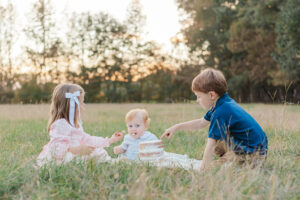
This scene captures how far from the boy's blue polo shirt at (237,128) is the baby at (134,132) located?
4.20 feet

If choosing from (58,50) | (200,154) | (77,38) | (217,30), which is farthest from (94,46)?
(200,154)

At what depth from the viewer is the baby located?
15.1ft

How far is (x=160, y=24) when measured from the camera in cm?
2669

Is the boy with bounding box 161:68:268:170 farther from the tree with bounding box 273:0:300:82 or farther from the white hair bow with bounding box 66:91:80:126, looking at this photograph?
the tree with bounding box 273:0:300:82

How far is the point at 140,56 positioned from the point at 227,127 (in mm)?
29153

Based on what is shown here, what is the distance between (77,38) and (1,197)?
2937 centimetres

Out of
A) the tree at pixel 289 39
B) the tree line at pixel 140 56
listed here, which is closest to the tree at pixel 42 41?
the tree line at pixel 140 56

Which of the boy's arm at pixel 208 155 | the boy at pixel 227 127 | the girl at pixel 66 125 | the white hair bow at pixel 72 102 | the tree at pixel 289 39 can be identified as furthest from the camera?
the tree at pixel 289 39

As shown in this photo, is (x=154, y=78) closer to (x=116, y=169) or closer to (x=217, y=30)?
(x=217, y=30)

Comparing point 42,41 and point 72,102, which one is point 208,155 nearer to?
point 72,102

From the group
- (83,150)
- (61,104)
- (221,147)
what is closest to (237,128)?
(221,147)

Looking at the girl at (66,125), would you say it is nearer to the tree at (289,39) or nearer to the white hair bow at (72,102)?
the white hair bow at (72,102)

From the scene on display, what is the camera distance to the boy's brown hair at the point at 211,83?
3.68 meters

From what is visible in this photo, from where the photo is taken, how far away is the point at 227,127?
357 centimetres
